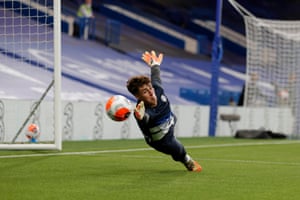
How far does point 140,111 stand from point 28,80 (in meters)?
13.3

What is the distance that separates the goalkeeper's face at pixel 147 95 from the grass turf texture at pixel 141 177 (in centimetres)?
80

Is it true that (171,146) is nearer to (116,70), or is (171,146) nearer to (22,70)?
(22,70)

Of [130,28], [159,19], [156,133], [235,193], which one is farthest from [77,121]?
[159,19]

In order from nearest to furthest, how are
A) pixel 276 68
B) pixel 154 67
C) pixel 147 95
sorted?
pixel 147 95
pixel 154 67
pixel 276 68

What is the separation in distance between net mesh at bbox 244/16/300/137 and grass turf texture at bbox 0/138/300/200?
922cm

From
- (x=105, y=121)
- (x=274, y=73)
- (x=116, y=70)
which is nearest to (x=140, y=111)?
(x=105, y=121)

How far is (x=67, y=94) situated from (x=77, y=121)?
14.4 feet

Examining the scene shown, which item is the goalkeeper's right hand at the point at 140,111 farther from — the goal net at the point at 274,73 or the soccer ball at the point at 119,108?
the goal net at the point at 274,73

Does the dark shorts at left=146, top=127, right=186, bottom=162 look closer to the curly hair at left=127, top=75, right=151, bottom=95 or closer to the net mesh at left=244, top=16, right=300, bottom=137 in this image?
the curly hair at left=127, top=75, right=151, bottom=95

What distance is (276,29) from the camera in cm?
2075

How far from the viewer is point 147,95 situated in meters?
8.31

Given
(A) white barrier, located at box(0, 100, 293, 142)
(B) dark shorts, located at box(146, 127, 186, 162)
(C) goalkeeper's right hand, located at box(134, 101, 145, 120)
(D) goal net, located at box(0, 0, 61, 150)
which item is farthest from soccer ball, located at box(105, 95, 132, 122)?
(A) white barrier, located at box(0, 100, 293, 142)

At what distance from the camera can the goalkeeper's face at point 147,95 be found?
27.0 feet

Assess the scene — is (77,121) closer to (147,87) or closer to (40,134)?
(40,134)
